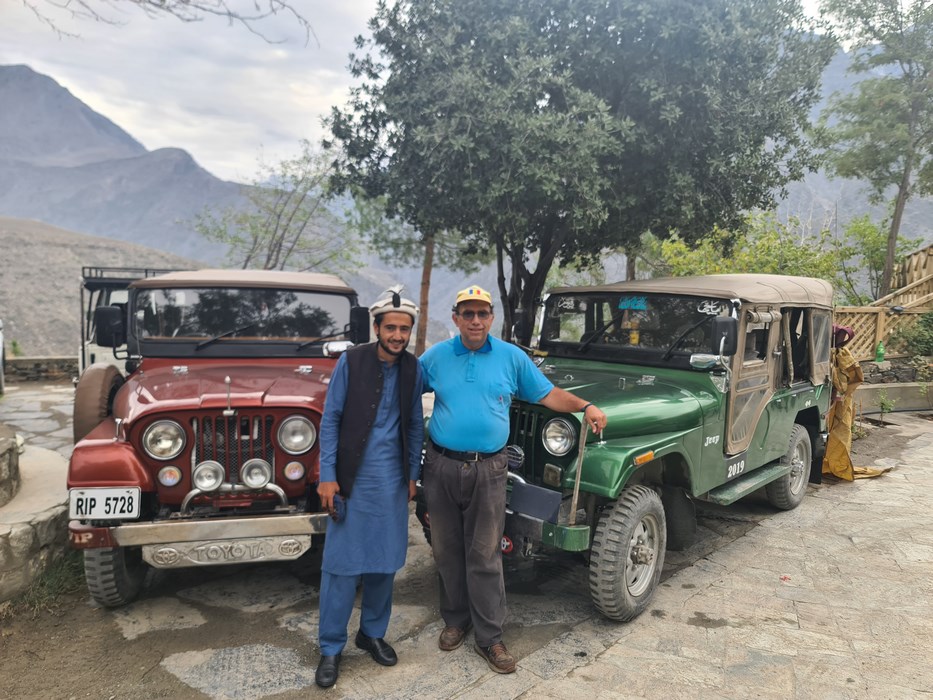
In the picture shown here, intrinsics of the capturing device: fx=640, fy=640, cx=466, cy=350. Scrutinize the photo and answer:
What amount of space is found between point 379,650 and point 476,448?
116 cm

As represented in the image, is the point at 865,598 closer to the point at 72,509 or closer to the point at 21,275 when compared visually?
the point at 72,509

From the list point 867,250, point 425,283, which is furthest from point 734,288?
point 867,250

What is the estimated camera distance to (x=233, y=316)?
4.88 metres

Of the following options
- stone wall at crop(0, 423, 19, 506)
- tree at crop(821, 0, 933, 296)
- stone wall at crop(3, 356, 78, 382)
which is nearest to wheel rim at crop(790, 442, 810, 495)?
stone wall at crop(0, 423, 19, 506)

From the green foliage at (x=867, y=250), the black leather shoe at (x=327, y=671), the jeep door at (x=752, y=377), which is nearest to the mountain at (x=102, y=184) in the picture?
the green foliage at (x=867, y=250)

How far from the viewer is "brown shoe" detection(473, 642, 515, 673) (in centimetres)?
322

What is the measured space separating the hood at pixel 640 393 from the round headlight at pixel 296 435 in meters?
1.71

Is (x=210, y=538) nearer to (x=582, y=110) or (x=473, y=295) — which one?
(x=473, y=295)

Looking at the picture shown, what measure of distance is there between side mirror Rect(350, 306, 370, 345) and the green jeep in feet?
4.74

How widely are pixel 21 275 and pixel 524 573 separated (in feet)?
205

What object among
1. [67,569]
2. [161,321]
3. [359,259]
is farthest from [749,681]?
[359,259]

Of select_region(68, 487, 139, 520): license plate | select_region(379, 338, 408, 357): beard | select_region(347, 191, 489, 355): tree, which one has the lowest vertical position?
select_region(68, 487, 139, 520): license plate

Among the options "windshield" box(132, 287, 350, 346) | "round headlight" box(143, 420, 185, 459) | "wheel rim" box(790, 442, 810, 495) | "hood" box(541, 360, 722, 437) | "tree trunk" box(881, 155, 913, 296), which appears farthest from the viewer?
"tree trunk" box(881, 155, 913, 296)

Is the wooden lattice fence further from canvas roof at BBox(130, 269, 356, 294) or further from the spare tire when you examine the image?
the spare tire
